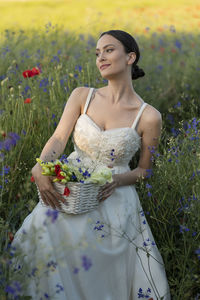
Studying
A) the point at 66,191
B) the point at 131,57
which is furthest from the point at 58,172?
the point at 131,57

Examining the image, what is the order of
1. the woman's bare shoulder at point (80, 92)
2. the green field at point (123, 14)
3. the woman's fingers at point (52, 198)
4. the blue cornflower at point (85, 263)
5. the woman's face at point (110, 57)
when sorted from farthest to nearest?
the green field at point (123, 14), the woman's bare shoulder at point (80, 92), the woman's face at point (110, 57), the woman's fingers at point (52, 198), the blue cornflower at point (85, 263)

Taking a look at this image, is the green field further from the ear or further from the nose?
the nose

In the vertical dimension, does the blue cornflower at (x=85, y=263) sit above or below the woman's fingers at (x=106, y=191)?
above

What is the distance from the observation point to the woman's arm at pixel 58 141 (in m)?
2.26

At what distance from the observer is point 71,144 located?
11.6 feet

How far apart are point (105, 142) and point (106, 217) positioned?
0.54 metres

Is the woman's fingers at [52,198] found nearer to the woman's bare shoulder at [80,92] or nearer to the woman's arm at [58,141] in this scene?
the woman's arm at [58,141]

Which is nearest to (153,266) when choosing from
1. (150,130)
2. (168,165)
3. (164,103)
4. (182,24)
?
(168,165)

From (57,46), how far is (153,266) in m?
3.84

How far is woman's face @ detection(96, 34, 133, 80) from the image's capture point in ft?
8.89

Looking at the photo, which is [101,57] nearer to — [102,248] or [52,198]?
[52,198]

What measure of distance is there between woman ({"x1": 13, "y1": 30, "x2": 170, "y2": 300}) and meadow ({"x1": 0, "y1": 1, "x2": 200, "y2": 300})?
13 centimetres

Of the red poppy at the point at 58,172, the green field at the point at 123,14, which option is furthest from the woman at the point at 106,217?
the green field at the point at 123,14

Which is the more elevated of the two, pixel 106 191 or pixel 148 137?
pixel 148 137
